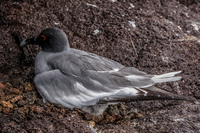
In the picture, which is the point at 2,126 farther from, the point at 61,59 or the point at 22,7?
the point at 22,7

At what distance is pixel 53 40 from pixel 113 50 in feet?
3.03

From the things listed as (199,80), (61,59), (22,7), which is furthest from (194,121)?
(22,7)

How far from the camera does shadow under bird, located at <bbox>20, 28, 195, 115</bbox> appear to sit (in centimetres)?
→ 312

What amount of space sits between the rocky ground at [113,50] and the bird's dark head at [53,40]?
0.45 meters

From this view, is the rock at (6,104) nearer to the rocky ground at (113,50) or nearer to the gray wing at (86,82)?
the rocky ground at (113,50)

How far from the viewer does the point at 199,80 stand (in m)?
3.94

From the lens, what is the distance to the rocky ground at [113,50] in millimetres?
3127

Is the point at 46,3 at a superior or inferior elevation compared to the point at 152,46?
superior

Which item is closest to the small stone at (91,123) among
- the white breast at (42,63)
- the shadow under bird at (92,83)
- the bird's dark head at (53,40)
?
the shadow under bird at (92,83)

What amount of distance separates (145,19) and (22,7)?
74.3 inches

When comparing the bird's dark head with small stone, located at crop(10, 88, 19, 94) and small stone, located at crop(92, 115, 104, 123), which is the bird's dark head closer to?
small stone, located at crop(10, 88, 19, 94)

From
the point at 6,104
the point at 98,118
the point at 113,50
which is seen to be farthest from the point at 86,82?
the point at 113,50

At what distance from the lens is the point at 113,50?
407 centimetres

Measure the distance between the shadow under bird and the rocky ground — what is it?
14cm
